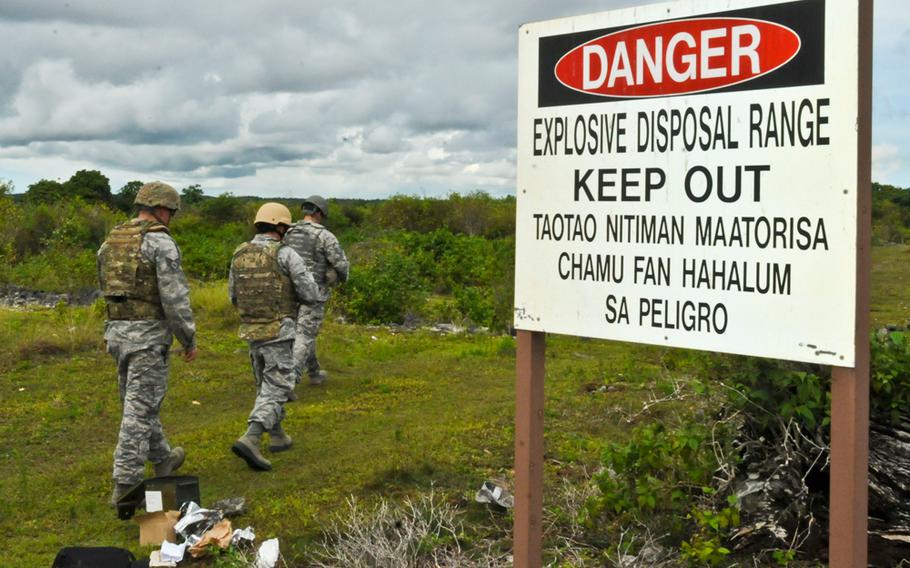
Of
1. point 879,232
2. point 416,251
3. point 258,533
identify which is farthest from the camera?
A: point 879,232

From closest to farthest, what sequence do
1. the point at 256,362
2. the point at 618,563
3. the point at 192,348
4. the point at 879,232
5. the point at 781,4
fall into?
the point at 781,4
the point at 618,563
the point at 192,348
the point at 256,362
the point at 879,232

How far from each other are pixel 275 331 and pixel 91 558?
2.74m

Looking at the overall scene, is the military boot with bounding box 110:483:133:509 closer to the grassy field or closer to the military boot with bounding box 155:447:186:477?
the grassy field

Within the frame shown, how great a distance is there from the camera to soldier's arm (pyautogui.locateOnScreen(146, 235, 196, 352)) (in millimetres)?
5801

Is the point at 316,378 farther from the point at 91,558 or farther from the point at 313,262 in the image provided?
the point at 91,558

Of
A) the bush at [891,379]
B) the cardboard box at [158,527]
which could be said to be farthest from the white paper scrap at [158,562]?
the bush at [891,379]

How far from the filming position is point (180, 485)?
205 inches

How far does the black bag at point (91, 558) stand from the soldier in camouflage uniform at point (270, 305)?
7.40 ft

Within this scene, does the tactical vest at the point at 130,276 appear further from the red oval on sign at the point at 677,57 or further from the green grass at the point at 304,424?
the red oval on sign at the point at 677,57

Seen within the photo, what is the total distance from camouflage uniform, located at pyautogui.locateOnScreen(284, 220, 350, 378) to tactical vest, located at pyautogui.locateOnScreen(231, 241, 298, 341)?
169 cm

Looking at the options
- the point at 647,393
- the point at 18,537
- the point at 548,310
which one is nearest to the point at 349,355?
the point at 647,393

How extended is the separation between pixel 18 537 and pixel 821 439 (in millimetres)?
4356

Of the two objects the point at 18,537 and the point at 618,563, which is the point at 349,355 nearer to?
the point at 18,537

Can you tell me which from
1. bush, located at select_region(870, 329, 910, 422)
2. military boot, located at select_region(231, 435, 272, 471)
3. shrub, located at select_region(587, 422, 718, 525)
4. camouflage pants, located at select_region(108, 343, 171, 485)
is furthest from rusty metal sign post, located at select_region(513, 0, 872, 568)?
military boot, located at select_region(231, 435, 272, 471)
